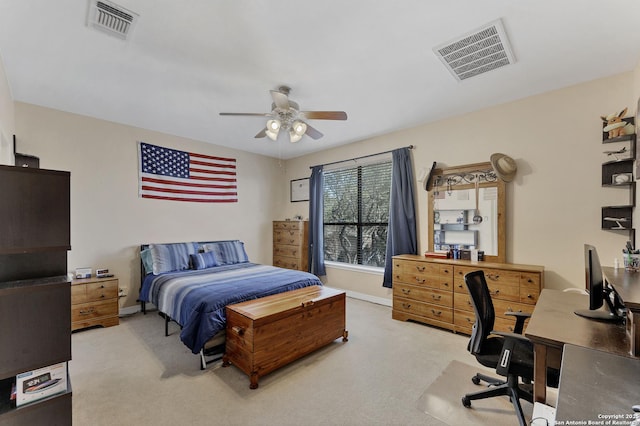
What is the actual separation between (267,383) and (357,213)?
125 inches

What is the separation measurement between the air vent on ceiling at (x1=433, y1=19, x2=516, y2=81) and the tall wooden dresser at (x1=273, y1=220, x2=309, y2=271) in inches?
141

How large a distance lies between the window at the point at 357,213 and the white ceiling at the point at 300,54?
139 centimetres

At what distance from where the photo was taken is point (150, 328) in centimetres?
345

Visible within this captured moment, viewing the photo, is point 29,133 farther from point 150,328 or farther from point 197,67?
point 150,328

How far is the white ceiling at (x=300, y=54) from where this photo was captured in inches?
72.2

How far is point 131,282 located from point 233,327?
8.21 ft

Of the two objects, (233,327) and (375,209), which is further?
(375,209)

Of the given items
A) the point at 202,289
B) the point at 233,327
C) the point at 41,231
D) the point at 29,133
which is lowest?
the point at 233,327

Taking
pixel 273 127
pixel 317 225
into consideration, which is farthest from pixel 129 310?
pixel 273 127

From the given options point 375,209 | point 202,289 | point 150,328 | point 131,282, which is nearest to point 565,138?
point 375,209

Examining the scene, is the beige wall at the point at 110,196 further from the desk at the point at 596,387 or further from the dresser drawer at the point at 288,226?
the desk at the point at 596,387

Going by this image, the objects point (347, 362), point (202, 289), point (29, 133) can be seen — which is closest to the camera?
point (347, 362)

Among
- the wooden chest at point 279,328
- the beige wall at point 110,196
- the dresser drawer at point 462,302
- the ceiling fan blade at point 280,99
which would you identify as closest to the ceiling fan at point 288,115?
the ceiling fan blade at point 280,99

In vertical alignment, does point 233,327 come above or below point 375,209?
below
